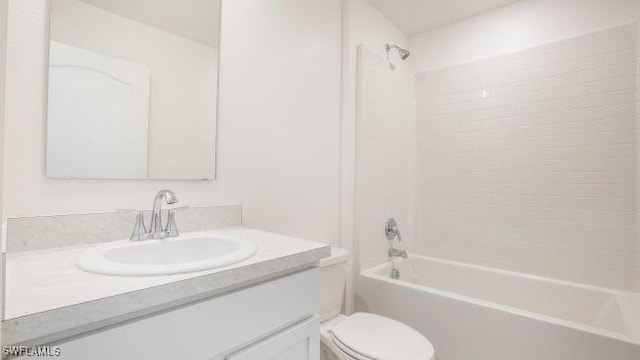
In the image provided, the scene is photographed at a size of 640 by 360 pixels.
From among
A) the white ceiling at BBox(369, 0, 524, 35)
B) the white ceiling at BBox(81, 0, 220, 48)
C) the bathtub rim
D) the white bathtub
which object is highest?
the white ceiling at BBox(369, 0, 524, 35)

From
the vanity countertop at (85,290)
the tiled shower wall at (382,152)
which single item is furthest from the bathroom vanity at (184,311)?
the tiled shower wall at (382,152)

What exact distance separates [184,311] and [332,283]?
107cm

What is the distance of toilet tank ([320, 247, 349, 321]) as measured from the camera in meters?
1.66

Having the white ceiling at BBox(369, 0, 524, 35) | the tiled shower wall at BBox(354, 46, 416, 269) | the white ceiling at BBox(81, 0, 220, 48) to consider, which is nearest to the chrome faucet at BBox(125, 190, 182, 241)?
the white ceiling at BBox(81, 0, 220, 48)

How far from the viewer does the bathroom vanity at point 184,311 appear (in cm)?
59

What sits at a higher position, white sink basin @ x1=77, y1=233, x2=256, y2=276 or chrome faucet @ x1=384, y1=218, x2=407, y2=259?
white sink basin @ x1=77, y1=233, x2=256, y2=276

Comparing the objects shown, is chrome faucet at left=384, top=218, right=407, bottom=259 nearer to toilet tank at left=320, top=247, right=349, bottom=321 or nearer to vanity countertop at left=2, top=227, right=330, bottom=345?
toilet tank at left=320, top=247, right=349, bottom=321

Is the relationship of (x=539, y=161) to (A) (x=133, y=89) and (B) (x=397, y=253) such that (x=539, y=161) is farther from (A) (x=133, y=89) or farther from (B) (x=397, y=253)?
(A) (x=133, y=89)

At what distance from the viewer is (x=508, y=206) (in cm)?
230

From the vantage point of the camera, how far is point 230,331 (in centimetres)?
83

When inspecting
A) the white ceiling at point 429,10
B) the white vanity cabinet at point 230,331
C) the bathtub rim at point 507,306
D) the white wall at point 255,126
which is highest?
the white ceiling at point 429,10

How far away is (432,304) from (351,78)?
1.48 meters

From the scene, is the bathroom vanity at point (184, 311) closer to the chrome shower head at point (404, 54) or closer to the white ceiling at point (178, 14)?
the white ceiling at point (178, 14)

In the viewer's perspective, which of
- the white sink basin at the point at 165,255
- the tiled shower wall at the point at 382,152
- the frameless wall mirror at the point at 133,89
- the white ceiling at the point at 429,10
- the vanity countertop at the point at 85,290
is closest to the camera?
the vanity countertop at the point at 85,290
